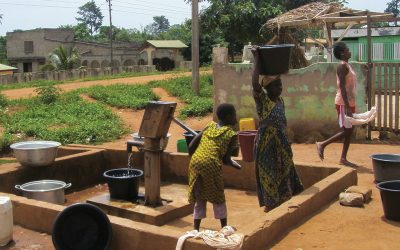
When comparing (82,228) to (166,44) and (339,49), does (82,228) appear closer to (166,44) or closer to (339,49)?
(339,49)

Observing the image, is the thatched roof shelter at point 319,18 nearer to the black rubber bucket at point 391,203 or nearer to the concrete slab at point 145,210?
the concrete slab at point 145,210

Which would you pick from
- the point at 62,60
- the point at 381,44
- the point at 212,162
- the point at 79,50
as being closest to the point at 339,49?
the point at 212,162

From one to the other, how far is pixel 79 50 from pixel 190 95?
31.2 metres

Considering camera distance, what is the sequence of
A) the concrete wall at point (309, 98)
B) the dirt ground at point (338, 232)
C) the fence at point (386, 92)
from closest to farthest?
the dirt ground at point (338, 232)
the fence at point (386, 92)
the concrete wall at point (309, 98)

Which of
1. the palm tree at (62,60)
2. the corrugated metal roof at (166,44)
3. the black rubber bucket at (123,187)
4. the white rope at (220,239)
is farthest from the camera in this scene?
the corrugated metal roof at (166,44)

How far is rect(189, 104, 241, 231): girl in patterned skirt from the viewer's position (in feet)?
14.7

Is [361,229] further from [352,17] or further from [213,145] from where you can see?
[352,17]

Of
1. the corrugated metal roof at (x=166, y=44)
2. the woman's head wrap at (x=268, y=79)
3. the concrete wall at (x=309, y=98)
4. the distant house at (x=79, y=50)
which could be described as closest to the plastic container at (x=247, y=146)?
the woman's head wrap at (x=268, y=79)

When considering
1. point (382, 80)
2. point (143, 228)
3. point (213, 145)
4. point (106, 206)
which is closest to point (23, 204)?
point (106, 206)

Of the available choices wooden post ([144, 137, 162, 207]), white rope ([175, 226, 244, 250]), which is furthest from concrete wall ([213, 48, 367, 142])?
white rope ([175, 226, 244, 250])

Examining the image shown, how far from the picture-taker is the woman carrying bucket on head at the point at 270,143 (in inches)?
181

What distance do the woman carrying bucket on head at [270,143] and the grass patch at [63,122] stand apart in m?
7.01

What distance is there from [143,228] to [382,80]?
22.9 ft

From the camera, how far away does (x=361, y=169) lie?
7027 mm
